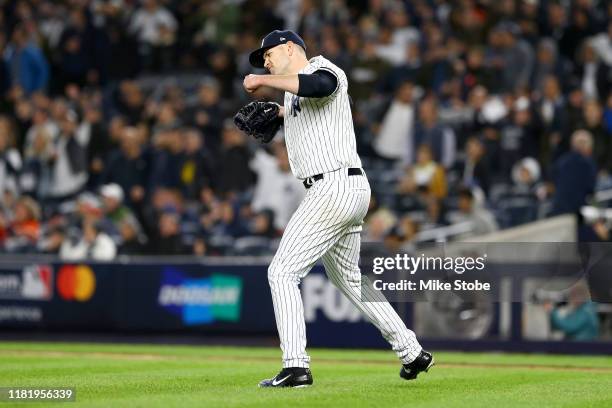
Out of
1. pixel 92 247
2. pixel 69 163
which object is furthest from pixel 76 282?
pixel 69 163

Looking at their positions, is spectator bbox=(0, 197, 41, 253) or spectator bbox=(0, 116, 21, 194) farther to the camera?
→ spectator bbox=(0, 116, 21, 194)

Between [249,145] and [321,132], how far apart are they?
10876 mm

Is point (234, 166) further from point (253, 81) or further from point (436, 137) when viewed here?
point (253, 81)

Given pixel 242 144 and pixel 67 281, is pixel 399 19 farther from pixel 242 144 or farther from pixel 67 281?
pixel 67 281

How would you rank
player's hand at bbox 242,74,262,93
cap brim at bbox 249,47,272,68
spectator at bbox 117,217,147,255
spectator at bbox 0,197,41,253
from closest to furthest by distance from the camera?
player's hand at bbox 242,74,262,93
cap brim at bbox 249,47,272,68
spectator at bbox 117,217,147,255
spectator at bbox 0,197,41,253

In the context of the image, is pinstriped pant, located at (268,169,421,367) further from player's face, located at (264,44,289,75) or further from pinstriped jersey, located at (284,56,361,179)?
player's face, located at (264,44,289,75)

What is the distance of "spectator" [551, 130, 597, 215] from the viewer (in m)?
14.1

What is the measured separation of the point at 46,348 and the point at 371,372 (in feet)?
17.1

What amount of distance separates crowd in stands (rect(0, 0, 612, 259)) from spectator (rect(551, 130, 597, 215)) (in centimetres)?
2

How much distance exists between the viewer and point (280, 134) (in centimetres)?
1778

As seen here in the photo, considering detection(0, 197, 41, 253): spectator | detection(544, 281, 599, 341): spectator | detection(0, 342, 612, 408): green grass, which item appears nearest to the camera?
detection(0, 342, 612, 408): green grass

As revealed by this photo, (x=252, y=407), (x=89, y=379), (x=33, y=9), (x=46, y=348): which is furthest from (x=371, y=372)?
(x=33, y=9)

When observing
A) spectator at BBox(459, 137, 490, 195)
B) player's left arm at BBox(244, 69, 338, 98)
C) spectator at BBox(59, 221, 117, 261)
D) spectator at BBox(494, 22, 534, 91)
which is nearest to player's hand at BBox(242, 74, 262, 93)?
player's left arm at BBox(244, 69, 338, 98)

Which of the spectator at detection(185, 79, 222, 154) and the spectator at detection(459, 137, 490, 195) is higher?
the spectator at detection(185, 79, 222, 154)
